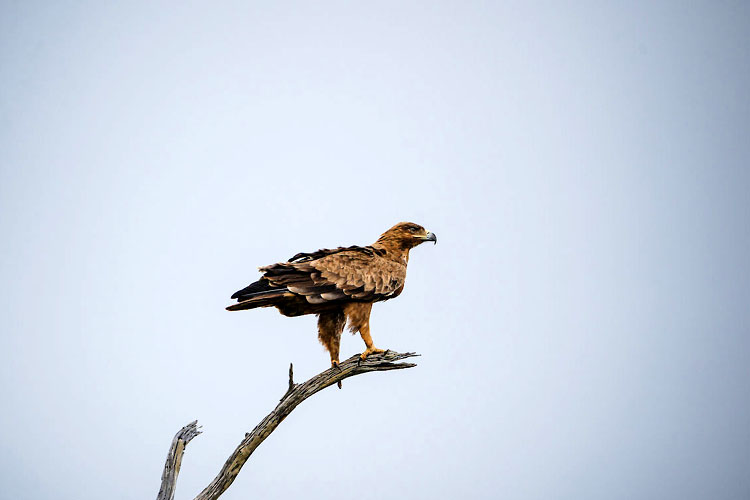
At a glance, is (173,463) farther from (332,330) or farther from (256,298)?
(332,330)

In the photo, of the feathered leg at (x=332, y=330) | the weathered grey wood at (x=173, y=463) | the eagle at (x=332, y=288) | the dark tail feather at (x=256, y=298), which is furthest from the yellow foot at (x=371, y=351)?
the weathered grey wood at (x=173, y=463)

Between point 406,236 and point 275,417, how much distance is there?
360 centimetres

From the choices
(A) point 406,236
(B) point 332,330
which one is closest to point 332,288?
(B) point 332,330

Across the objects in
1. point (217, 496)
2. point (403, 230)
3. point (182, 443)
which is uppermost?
point (403, 230)

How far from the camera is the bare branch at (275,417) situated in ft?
29.6

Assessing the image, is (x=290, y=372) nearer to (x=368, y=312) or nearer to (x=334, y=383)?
(x=334, y=383)

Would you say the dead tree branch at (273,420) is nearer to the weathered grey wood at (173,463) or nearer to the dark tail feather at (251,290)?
the weathered grey wood at (173,463)

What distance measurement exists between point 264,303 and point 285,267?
0.63 meters

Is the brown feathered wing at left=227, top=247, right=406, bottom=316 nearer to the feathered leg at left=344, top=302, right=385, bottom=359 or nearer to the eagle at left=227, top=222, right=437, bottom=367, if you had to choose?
the eagle at left=227, top=222, right=437, bottom=367

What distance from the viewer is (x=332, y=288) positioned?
920cm

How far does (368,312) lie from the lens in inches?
378

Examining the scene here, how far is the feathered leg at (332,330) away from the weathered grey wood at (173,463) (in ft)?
7.56

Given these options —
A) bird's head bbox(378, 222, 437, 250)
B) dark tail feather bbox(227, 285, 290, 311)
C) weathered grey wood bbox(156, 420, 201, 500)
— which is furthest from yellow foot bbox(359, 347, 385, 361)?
weathered grey wood bbox(156, 420, 201, 500)

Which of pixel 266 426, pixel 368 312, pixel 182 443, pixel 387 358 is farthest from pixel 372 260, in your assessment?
pixel 182 443
